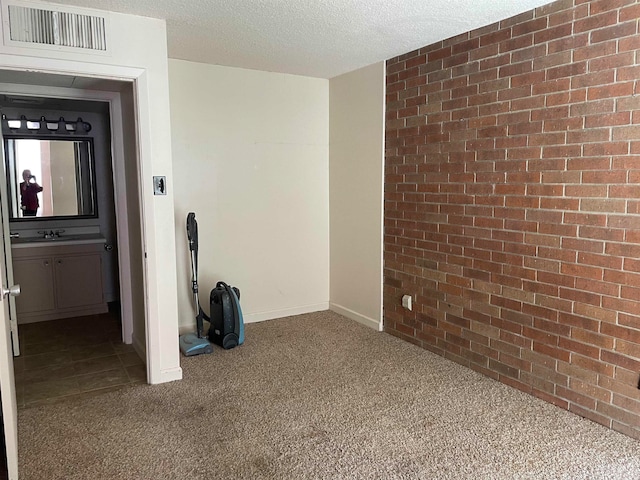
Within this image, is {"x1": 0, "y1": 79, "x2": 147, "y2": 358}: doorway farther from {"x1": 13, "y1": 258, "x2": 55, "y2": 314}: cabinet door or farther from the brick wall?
the brick wall

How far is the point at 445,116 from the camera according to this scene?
3641 mm

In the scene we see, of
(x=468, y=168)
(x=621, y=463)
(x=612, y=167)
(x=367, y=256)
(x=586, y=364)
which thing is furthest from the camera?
(x=367, y=256)

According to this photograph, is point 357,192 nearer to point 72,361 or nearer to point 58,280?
point 72,361

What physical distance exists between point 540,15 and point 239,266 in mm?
3256

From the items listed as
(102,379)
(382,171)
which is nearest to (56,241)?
(102,379)

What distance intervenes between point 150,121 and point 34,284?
2.76 meters

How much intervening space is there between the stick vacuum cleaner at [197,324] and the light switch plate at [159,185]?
2.44 ft

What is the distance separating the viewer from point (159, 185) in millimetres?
3223

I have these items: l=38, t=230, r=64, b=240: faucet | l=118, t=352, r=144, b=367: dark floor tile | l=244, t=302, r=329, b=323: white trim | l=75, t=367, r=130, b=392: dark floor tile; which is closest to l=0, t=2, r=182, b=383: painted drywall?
l=75, t=367, r=130, b=392: dark floor tile

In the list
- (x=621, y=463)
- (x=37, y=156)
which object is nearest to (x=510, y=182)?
(x=621, y=463)

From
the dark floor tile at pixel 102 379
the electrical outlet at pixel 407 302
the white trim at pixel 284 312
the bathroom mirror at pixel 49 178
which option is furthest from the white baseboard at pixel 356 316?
the bathroom mirror at pixel 49 178

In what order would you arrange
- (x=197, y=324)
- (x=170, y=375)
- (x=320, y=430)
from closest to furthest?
1. (x=320, y=430)
2. (x=170, y=375)
3. (x=197, y=324)

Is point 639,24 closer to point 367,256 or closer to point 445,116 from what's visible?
point 445,116

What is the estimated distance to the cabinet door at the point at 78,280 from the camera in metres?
4.93
